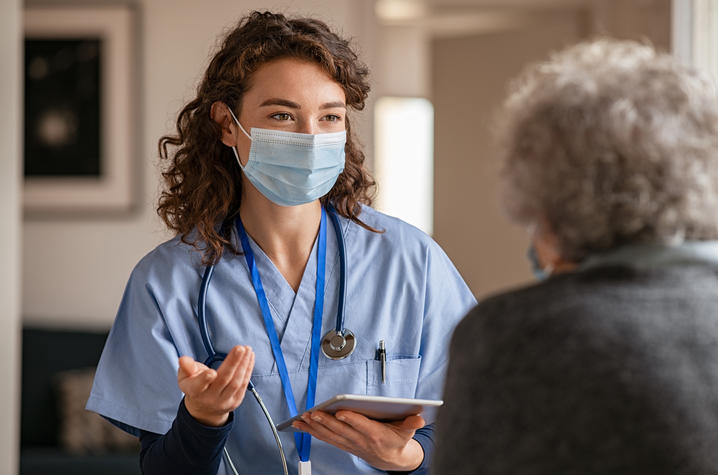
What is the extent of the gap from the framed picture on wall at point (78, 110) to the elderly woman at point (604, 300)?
3.39m

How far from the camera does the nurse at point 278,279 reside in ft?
4.88

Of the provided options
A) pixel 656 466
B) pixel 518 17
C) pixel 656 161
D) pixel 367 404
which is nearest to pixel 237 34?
pixel 367 404

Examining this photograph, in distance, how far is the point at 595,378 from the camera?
2.67 ft

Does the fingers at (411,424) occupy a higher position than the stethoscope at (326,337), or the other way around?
the stethoscope at (326,337)

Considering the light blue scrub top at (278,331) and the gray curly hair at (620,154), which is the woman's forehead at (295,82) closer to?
the light blue scrub top at (278,331)

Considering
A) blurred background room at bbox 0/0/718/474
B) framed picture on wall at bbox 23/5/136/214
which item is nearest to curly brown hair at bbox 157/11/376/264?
blurred background room at bbox 0/0/718/474

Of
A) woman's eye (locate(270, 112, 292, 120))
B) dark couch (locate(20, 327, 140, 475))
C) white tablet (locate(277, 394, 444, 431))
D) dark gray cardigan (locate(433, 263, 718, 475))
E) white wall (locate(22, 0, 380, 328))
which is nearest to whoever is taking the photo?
dark gray cardigan (locate(433, 263, 718, 475))

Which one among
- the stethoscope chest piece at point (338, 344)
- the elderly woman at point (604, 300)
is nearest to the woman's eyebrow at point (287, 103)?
the stethoscope chest piece at point (338, 344)

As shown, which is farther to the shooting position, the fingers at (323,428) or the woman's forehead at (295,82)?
the woman's forehead at (295,82)

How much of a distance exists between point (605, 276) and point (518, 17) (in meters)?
4.18

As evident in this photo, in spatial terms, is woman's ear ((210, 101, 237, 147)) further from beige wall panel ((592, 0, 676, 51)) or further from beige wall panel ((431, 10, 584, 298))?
beige wall panel ((431, 10, 584, 298))

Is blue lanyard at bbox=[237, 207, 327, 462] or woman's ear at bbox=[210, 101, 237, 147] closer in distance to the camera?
blue lanyard at bbox=[237, 207, 327, 462]

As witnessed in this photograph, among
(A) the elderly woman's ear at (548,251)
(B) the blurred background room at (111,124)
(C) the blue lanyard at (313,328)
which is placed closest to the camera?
(A) the elderly woman's ear at (548,251)

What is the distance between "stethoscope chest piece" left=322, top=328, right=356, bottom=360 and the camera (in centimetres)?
151
